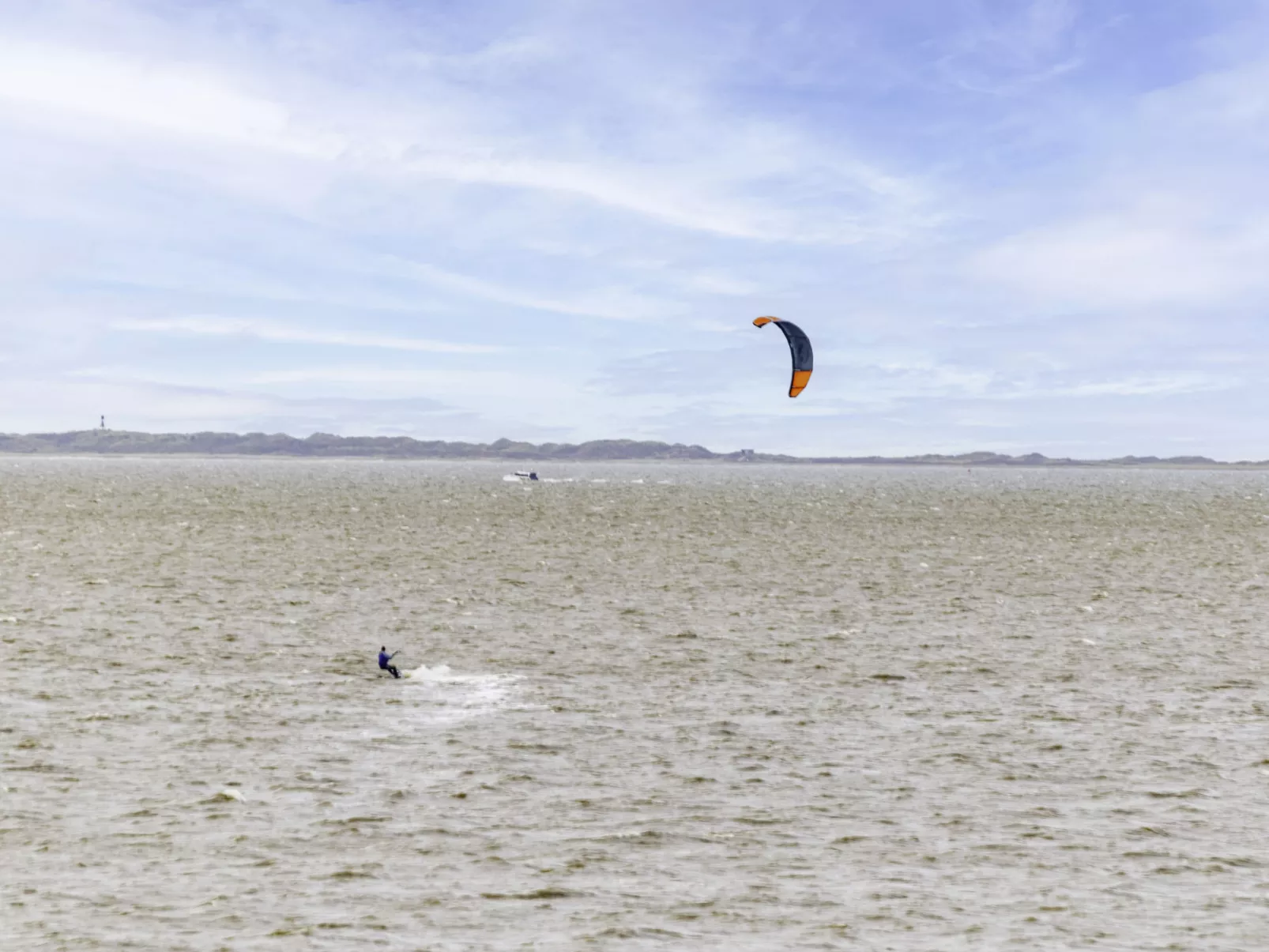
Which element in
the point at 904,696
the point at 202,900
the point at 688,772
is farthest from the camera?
the point at 904,696

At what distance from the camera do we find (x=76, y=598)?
92.9 feet

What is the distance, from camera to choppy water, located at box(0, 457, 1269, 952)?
9.82 metres

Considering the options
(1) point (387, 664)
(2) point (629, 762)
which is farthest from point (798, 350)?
(2) point (629, 762)

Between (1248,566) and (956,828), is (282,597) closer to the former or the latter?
(956,828)

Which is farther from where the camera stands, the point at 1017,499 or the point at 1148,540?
the point at 1017,499

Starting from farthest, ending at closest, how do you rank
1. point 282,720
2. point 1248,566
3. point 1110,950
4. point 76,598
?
point 1248,566 < point 76,598 < point 282,720 < point 1110,950

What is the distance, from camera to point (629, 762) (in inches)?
572

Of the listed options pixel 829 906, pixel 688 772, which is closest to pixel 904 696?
pixel 688 772

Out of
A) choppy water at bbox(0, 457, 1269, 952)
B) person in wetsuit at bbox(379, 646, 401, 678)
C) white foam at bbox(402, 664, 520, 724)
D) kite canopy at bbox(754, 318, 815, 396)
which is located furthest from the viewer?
kite canopy at bbox(754, 318, 815, 396)

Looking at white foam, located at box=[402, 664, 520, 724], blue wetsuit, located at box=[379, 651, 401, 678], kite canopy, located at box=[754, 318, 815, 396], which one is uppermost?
kite canopy, located at box=[754, 318, 815, 396]

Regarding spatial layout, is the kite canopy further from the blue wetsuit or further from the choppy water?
the blue wetsuit

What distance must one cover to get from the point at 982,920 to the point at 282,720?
10211 mm

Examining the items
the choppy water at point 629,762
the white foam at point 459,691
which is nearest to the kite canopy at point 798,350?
the choppy water at point 629,762

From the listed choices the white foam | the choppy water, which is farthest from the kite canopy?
the white foam
